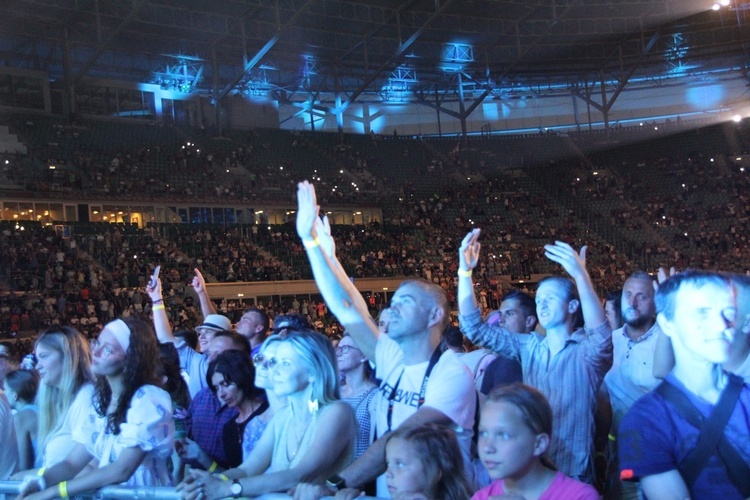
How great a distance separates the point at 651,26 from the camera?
3834 centimetres

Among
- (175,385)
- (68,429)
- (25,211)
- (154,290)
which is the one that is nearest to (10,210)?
(25,211)

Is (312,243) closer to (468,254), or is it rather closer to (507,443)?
(468,254)

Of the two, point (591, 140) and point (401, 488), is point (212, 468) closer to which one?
point (401, 488)

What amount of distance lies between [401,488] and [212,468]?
64.3 inches

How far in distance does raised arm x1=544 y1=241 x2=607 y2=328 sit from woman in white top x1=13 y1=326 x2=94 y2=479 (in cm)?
211

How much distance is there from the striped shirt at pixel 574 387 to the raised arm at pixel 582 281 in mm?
47

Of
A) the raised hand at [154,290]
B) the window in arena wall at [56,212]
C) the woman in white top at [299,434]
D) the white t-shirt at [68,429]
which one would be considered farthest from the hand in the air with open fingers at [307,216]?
the window in arena wall at [56,212]

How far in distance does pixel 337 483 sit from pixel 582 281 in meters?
1.40

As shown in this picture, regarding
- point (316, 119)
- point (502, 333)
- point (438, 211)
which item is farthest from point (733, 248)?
point (502, 333)

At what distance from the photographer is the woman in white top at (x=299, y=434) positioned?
9.43 feet

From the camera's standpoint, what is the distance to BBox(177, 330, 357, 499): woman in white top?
2873mm

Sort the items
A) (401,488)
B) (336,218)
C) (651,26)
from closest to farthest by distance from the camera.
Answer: (401,488), (336,218), (651,26)

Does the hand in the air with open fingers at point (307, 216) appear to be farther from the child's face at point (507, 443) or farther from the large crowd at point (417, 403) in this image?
the child's face at point (507, 443)

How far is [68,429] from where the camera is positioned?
3.85 meters
